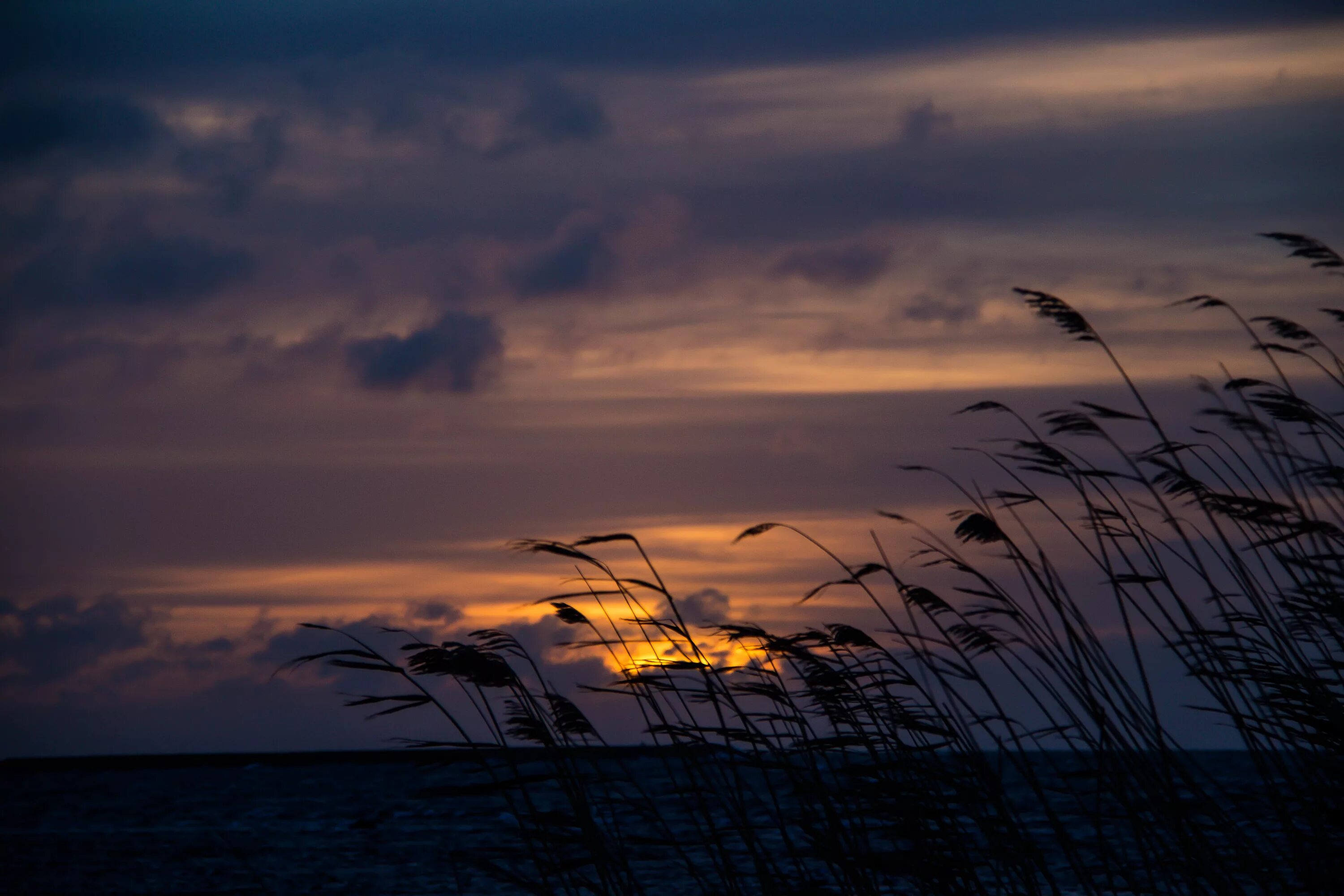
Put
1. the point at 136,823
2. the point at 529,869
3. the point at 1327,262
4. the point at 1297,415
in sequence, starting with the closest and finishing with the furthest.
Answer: the point at 1297,415 < the point at 1327,262 < the point at 529,869 < the point at 136,823

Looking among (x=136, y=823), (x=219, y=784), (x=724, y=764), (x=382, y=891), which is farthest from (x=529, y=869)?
(x=219, y=784)

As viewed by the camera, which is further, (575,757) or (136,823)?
(136,823)

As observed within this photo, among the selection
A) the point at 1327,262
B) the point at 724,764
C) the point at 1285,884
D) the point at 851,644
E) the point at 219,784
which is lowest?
the point at 219,784

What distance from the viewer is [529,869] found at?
16.8 meters

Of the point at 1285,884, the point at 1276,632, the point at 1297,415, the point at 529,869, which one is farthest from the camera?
the point at 529,869

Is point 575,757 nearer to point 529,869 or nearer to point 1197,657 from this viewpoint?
point 1197,657

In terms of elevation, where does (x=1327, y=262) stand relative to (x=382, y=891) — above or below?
above

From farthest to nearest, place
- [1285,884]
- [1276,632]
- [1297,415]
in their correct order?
[1297,415]
[1276,632]
[1285,884]

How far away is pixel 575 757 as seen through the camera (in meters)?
4.32

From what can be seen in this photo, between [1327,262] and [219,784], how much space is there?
5633 cm

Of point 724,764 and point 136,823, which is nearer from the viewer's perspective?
point 724,764

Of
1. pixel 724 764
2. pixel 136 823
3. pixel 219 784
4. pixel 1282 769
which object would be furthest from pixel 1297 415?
pixel 219 784

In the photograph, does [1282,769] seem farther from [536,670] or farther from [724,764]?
[536,670]

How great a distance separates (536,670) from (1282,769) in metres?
2.75
